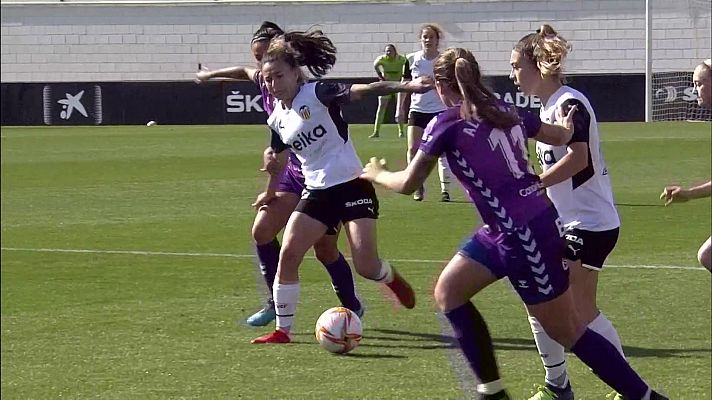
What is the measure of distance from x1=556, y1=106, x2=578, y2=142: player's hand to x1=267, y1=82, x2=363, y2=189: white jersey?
6.63 ft

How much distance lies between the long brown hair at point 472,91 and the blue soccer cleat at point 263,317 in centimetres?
352

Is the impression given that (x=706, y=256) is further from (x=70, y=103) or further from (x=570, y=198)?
(x=70, y=103)

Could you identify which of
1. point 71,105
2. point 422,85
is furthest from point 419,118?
point 71,105

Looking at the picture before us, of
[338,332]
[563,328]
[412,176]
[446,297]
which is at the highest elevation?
[412,176]

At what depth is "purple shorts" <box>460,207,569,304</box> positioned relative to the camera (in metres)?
5.81

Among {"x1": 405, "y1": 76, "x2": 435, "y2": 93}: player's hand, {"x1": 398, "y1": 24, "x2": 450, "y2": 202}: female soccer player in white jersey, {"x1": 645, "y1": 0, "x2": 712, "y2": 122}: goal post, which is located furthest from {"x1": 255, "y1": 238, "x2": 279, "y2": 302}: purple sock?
{"x1": 645, "y1": 0, "x2": 712, "y2": 122}: goal post

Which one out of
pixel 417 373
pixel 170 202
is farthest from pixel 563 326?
pixel 170 202

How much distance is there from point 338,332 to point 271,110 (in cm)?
162

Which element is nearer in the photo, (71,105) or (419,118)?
(419,118)

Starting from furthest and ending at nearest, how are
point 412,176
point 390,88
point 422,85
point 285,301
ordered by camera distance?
point 285,301 < point 390,88 < point 422,85 < point 412,176

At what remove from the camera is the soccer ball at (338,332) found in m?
7.69

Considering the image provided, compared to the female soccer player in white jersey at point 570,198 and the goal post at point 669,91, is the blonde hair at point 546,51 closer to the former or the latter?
the female soccer player in white jersey at point 570,198

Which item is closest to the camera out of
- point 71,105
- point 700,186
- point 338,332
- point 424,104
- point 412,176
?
point 412,176

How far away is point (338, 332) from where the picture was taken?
302 inches
